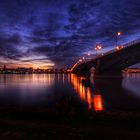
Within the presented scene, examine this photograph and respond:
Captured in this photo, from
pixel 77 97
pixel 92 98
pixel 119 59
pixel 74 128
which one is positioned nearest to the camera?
pixel 74 128

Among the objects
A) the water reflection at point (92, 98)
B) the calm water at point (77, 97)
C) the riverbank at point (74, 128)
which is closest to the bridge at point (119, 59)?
the calm water at point (77, 97)

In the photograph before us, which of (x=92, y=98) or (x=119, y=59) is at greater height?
(x=119, y=59)

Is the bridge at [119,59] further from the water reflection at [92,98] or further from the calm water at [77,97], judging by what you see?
the water reflection at [92,98]

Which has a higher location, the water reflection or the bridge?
the bridge

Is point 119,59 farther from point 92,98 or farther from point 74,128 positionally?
point 74,128

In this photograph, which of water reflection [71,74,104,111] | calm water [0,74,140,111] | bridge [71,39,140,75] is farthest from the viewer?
bridge [71,39,140,75]

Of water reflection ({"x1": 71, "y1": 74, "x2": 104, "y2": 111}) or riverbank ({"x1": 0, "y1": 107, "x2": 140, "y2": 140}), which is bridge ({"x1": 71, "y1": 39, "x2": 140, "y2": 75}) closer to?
water reflection ({"x1": 71, "y1": 74, "x2": 104, "y2": 111})

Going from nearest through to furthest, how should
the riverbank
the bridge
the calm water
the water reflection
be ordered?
the riverbank, the calm water, the water reflection, the bridge

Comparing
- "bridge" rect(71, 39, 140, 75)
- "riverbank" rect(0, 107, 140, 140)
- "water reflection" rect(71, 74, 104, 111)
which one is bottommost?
"water reflection" rect(71, 74, 104, 111)

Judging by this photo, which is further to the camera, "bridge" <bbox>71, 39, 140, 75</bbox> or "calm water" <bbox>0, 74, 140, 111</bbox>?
"bridge" <bbox>71, 39, 140, 75</bbox>

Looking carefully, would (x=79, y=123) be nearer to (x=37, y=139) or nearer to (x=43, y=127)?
(x=43, y=127)

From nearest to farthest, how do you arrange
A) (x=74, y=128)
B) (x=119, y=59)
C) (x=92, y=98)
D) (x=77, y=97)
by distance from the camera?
(x=74, y=128) < (x=92, y=98) < (x=77, y=97) < (x=119, y=59)

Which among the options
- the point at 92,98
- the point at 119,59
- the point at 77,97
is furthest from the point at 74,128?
the point at 119,59

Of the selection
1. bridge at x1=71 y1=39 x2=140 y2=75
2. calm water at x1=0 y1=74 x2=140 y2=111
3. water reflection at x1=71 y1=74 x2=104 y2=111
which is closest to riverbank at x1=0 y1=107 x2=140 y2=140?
calm water at x1=0 y1=74 x2=140 y2=111
